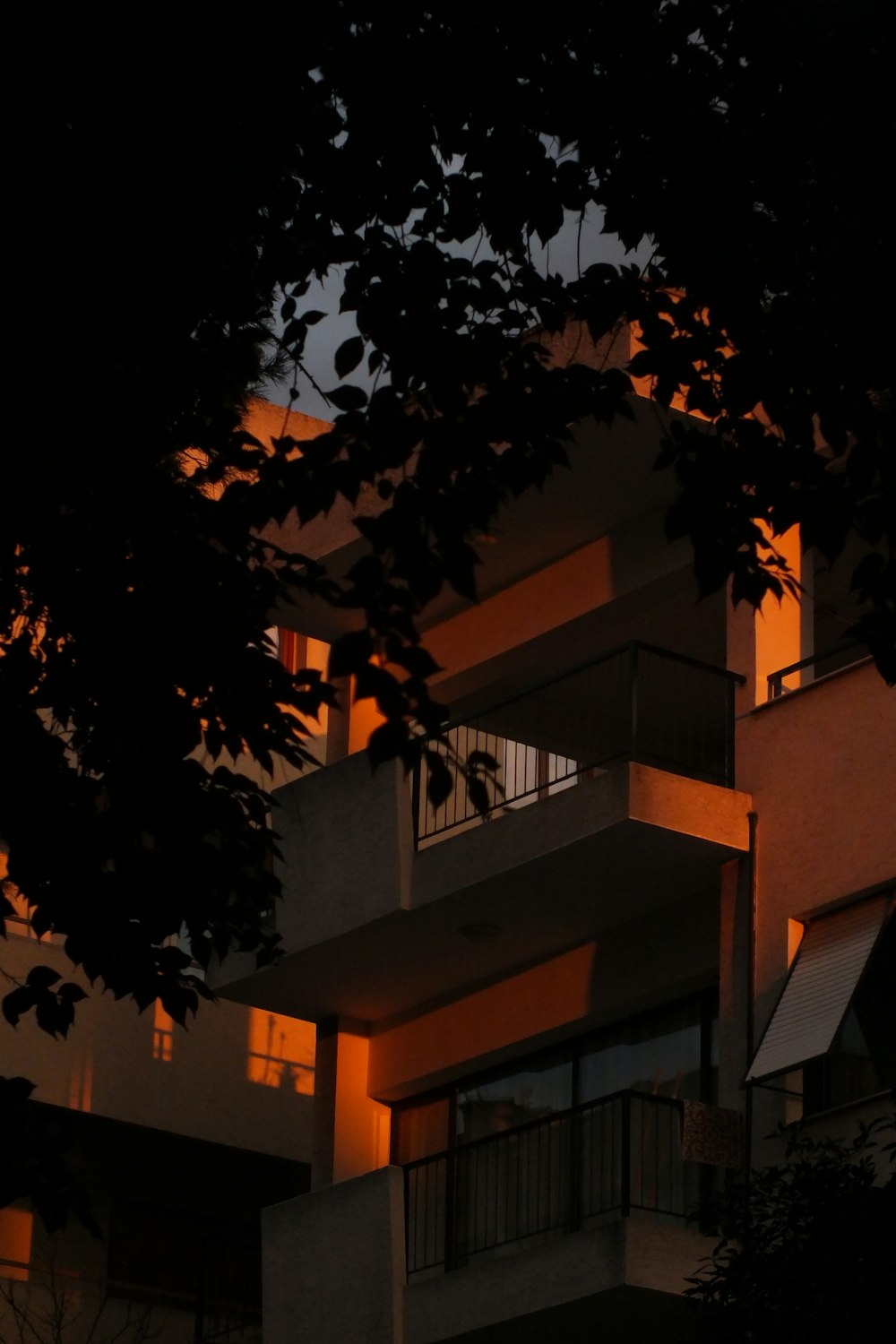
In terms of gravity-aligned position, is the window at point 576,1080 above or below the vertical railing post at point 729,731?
below

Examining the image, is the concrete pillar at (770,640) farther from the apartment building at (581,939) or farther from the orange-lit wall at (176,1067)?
the orange-lit wall at (176,1067)

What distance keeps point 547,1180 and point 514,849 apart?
2.63m

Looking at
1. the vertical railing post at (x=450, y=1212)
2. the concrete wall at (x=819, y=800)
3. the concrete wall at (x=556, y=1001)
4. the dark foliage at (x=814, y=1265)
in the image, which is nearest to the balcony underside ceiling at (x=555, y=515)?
the concrete wall at (x=819, y=800)

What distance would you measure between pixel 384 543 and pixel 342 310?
64.8 inches

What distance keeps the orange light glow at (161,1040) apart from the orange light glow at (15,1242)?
6.75 feet

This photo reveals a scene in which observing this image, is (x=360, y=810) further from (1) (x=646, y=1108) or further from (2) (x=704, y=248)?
(2) (x=704, y=248)

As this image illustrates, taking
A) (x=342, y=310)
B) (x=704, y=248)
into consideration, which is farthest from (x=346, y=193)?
(x=704, y=248)

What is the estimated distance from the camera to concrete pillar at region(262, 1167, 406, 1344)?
64.0 ft

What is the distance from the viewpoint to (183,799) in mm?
11180

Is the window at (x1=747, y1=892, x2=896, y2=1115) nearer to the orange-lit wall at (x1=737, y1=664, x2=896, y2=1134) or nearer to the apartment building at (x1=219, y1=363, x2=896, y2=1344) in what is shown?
the apartment building at (x1=219, y1=363, x2=896, y2=1344)

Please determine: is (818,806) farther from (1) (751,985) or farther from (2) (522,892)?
(2) (522,892)

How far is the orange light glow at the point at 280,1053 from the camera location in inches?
1083

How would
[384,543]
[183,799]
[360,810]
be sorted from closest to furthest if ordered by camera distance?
[384,543] < [183,799] < [360,810]

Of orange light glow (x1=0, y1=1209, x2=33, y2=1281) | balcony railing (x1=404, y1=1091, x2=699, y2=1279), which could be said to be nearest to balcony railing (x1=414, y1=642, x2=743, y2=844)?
balcony railing (x1=404, y1=1091, x2=699, y2=1279)
